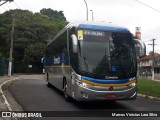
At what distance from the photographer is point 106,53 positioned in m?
12.6

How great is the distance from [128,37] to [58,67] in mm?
5143

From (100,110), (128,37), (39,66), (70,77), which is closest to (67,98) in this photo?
(70,77)

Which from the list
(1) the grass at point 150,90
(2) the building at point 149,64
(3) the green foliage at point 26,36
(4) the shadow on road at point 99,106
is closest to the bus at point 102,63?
(4) the shadow on road at point 99,106

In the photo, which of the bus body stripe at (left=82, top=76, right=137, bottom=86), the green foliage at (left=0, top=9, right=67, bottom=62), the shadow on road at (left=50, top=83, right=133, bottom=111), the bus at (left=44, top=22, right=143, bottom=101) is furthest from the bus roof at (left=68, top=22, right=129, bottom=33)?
the green foliage at (left=0, top=9, right=67, bottom=62)

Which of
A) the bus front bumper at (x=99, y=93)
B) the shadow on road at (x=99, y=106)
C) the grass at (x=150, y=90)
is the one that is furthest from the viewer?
the grass at (x=150, y=90)

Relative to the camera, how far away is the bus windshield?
1242cm

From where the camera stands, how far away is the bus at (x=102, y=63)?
12242 millimetres

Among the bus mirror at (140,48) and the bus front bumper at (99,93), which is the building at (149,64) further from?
the bus front bumper at (99,93)

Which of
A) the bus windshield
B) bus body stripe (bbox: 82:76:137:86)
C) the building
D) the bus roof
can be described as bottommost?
the building

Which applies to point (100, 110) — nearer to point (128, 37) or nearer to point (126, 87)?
point (126, 87)

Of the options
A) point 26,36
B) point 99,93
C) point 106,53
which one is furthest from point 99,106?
point 26,36

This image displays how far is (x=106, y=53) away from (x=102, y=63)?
45cm

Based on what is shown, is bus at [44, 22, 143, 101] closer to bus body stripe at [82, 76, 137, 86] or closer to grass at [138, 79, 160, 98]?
bus body stripe at [82, 76, 137, 86]

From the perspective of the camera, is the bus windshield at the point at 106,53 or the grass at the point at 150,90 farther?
the grass at the point at 150,90
